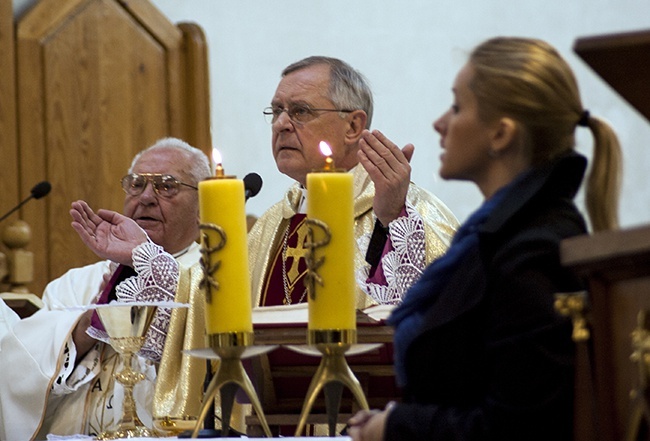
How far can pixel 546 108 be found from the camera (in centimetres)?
193

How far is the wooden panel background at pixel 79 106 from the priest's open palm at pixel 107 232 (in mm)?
2464

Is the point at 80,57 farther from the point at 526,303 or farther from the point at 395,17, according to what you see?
the point at 526,303

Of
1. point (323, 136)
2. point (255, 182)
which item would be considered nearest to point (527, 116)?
point (255, 182)

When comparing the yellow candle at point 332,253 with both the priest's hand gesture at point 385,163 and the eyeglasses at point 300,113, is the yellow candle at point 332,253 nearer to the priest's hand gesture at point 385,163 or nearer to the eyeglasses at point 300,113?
the priest's hand gesture at point 385,163

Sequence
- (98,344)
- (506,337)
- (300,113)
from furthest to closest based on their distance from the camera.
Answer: (98,344) < (300,113) < (506,337)

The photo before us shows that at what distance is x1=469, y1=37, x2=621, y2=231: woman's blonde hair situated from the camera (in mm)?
1931

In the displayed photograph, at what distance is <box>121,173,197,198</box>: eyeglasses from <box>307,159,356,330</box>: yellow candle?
302 cm

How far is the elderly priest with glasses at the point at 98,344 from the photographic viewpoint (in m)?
4.41

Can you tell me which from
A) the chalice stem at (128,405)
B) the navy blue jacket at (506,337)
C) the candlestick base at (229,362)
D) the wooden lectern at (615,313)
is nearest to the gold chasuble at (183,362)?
the chalice stem at (128,405)

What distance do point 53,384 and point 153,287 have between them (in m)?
0.61

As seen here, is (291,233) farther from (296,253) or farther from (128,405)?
(128,405)

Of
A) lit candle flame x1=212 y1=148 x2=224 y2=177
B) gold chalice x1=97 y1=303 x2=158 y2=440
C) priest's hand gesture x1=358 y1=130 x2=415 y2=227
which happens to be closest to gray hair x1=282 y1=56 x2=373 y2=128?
priest's hand gesture x1=358 y1=130 x2=415 y2=227

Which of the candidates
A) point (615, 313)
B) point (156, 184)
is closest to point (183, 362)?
point (156, 184)

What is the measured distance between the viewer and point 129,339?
3.32 meters
